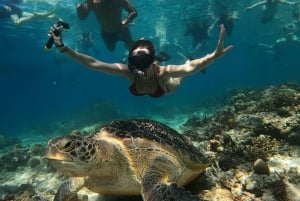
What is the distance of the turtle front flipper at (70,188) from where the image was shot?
3773 millimetres

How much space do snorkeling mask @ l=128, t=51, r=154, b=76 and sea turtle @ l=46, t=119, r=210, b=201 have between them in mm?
1641

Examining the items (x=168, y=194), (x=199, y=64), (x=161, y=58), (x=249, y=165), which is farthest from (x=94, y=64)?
(x=168, y=194)

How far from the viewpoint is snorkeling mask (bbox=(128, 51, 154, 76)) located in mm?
5684

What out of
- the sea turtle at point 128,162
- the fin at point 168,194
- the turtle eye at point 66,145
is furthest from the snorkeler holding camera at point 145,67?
the fin at point 168,194

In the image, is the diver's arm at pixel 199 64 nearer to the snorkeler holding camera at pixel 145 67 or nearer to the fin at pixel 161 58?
the snorkeler holding camera at pixel 145 67

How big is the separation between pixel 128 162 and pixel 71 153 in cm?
81

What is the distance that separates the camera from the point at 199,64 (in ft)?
18.7

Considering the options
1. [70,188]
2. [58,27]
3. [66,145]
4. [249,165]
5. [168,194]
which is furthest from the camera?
[58,27]

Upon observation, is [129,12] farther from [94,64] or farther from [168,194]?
[168,194]

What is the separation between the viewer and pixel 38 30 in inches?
1175

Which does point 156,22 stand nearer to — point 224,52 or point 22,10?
point 22,10

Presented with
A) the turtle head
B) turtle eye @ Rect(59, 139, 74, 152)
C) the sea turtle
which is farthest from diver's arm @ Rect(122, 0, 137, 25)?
turtle eye @ Rect(59, 139, 74, 152)

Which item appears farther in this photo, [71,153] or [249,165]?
[249,165]

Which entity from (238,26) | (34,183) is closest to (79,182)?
(34,183)
